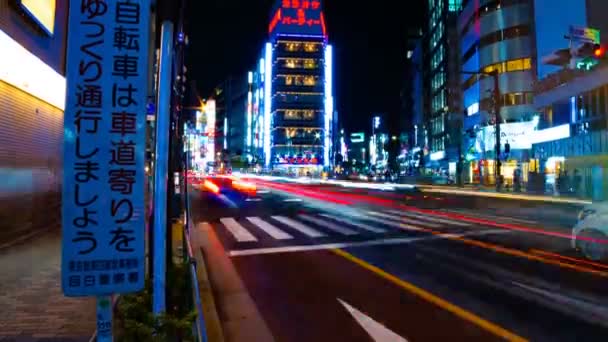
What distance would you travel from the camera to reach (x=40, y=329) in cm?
530

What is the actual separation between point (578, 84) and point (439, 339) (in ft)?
121

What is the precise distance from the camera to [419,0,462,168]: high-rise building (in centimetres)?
6806

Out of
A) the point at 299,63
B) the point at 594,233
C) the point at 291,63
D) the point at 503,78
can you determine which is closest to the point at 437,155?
the point at 503,78

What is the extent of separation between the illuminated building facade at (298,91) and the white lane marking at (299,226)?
307ft

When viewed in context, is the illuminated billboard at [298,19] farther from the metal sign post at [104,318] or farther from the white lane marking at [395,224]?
the metal sign post at [104,318]

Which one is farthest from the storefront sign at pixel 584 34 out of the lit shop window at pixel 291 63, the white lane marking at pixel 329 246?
the lit shop window at pixel 291 63

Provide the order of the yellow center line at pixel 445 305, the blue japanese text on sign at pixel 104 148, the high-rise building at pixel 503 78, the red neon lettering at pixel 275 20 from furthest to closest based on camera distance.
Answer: the red neon lettering at pixel 275 20 < the high-rise building at pixel 503 78 < the yellow center line at pixel 445 305 < the blue japanese text on sign at pixel 104 148

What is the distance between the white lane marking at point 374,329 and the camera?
525 centimetres

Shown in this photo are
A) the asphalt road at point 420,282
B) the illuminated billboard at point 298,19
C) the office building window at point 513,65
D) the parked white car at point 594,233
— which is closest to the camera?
the asphalt road at point 420,282

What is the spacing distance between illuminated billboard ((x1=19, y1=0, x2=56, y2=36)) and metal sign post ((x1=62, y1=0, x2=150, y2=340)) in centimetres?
948

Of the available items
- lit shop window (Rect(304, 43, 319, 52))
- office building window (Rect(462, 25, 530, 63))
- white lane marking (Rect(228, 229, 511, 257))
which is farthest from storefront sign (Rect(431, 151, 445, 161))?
white lane marking (Rect(228, 229, 511, 257))

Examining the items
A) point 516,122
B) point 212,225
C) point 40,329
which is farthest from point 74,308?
point 516,122

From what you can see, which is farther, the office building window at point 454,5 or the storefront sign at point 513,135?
the office building window at point 454,5

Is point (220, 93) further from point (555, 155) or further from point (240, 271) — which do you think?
point (240, 271)
